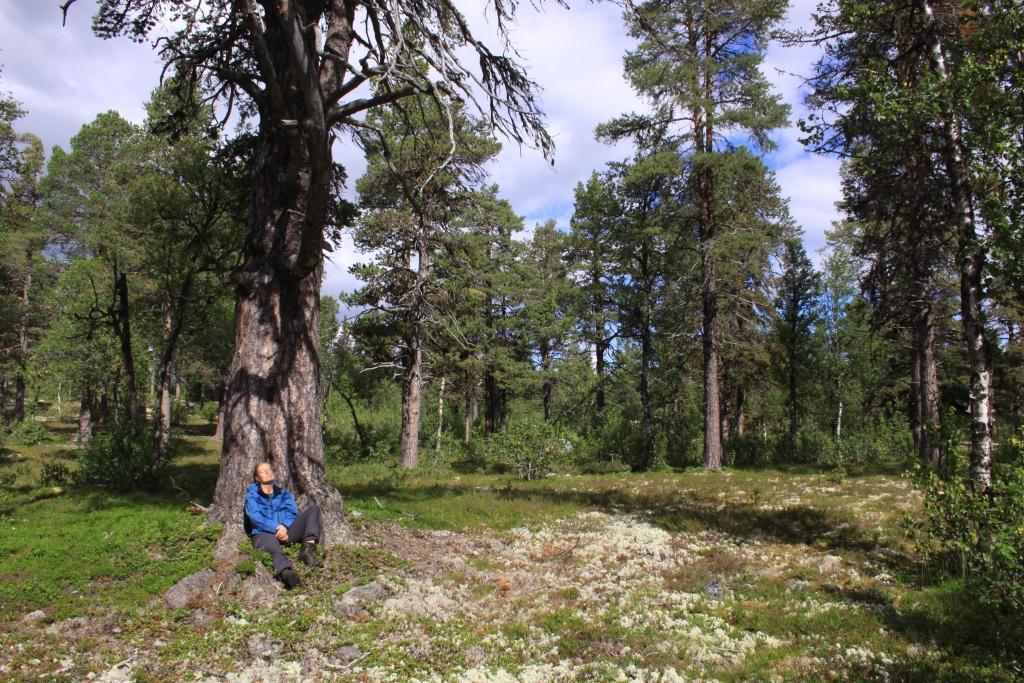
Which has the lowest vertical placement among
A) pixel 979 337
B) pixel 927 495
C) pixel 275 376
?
pixel 927 495

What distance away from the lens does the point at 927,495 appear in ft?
22.7

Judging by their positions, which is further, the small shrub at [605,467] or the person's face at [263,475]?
the small shrub at [605,467]

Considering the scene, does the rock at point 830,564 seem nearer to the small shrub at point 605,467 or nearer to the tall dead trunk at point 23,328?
the small shrub at point 605,467

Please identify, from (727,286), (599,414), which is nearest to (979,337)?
(727,286)

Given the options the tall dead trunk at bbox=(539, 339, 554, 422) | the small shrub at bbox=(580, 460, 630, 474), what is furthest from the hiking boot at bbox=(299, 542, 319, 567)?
the tall dead trunk at bbox=(539, 339, 554, 422)

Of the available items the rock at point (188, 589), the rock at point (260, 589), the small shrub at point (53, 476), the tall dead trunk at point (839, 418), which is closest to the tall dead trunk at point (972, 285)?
the rock at point (260, 589)

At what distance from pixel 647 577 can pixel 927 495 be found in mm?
3627

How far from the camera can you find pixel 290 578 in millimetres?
6434

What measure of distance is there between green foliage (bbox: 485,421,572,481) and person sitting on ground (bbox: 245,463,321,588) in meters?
12.9

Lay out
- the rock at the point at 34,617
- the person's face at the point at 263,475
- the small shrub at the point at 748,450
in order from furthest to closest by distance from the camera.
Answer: the small shrub at the point at 748,450 < the person's face at the point at 263,475 < the rock at the point at 34,617

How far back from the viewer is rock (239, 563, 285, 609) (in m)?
6.10

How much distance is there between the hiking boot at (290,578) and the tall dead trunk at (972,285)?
8485 mm

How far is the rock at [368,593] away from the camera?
20.9 ft

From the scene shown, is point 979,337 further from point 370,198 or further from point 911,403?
point 911,403
